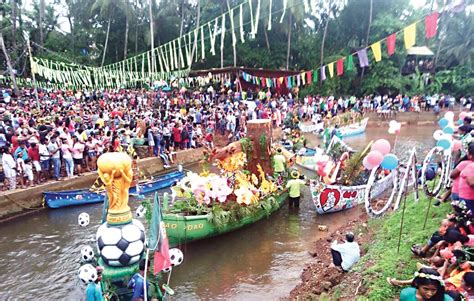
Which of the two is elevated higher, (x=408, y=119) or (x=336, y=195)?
(x=408, y=119)

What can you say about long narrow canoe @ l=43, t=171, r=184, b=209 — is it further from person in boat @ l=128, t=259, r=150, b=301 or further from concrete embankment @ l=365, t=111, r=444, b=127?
concrete embankment @ l=365, t=111, r=444, b=127

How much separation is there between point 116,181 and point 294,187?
25.7ft

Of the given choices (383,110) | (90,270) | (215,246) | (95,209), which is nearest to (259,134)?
(215,246)

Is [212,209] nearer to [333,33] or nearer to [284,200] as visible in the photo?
[284,200]

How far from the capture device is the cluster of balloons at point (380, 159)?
7848 mm

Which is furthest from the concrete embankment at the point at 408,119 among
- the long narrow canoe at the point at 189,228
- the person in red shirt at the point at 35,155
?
the person in red shirt at the point at 35,155

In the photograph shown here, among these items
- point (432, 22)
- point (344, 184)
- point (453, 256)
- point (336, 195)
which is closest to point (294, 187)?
point (336, 195)

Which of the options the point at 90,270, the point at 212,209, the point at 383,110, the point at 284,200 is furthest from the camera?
the point at 383,110

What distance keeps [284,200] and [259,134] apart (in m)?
2.51

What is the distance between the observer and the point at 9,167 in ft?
40.6

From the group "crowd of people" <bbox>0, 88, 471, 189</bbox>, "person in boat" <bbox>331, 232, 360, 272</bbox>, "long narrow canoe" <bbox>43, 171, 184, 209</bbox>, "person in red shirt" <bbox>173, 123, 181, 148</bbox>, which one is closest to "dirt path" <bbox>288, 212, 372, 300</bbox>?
"person in boat" <bbox>331, 232, 360, 272</bbox>

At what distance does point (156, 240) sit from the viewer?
6234 millimetres

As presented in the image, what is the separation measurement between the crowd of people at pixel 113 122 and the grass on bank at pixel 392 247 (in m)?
8.83

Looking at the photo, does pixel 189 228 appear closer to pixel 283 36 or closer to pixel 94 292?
pixel 94 292
